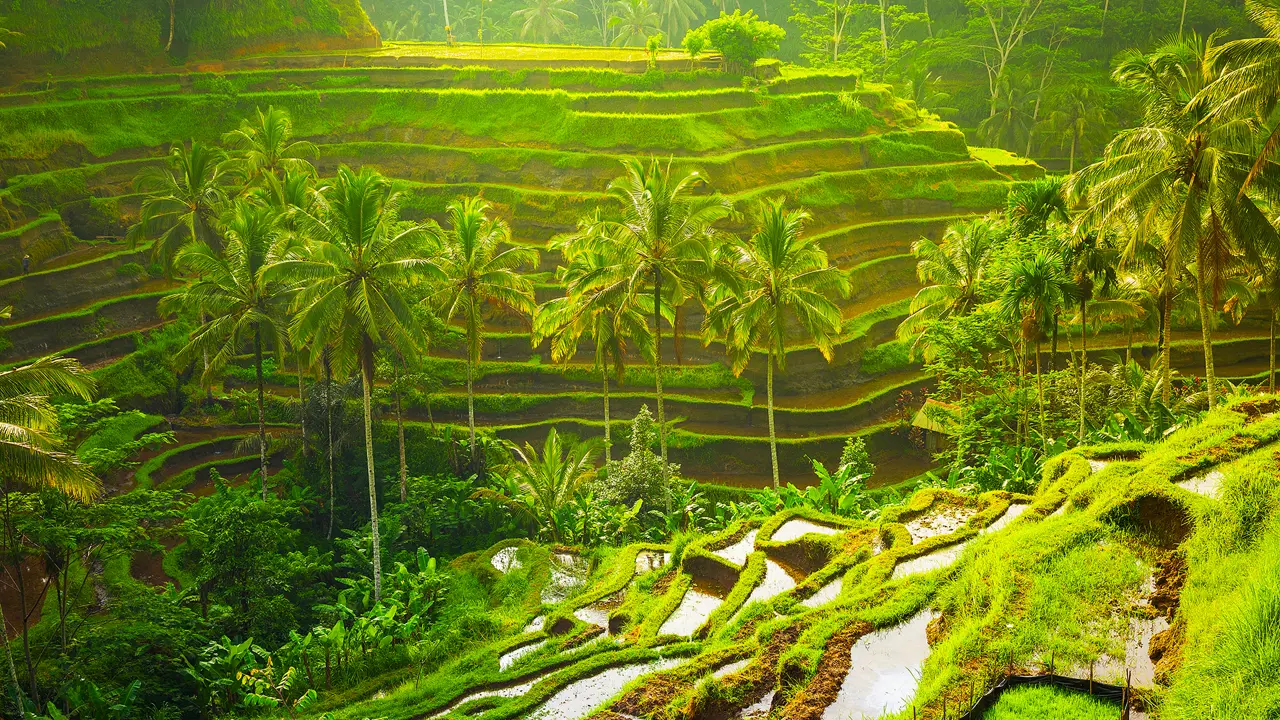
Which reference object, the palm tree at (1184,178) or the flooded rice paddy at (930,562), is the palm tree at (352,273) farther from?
the palm tree at (1184,178)

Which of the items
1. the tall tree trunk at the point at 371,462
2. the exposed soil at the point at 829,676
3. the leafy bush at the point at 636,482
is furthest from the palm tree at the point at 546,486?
the exposed soil at the point at 829,676

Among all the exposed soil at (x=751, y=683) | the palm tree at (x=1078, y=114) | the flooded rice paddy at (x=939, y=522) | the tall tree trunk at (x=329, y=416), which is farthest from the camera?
the palm tree at (x=1078, y=114)

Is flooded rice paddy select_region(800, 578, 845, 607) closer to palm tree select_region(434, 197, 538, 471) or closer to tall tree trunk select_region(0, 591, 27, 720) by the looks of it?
tall tree trunk select_region(0, 591, 27, 720)

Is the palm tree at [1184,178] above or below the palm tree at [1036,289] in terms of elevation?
above

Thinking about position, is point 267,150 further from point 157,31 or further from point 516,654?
point 157,31

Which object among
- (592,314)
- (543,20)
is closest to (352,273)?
(592,314)

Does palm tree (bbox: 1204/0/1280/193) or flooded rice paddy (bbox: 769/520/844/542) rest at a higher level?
palm tree (bbox: 1204/0/1280/193)

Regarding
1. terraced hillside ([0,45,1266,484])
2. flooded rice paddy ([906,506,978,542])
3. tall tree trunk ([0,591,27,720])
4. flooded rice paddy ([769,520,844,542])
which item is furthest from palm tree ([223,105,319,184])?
flooded rice paddy ([906,506,978,542])
